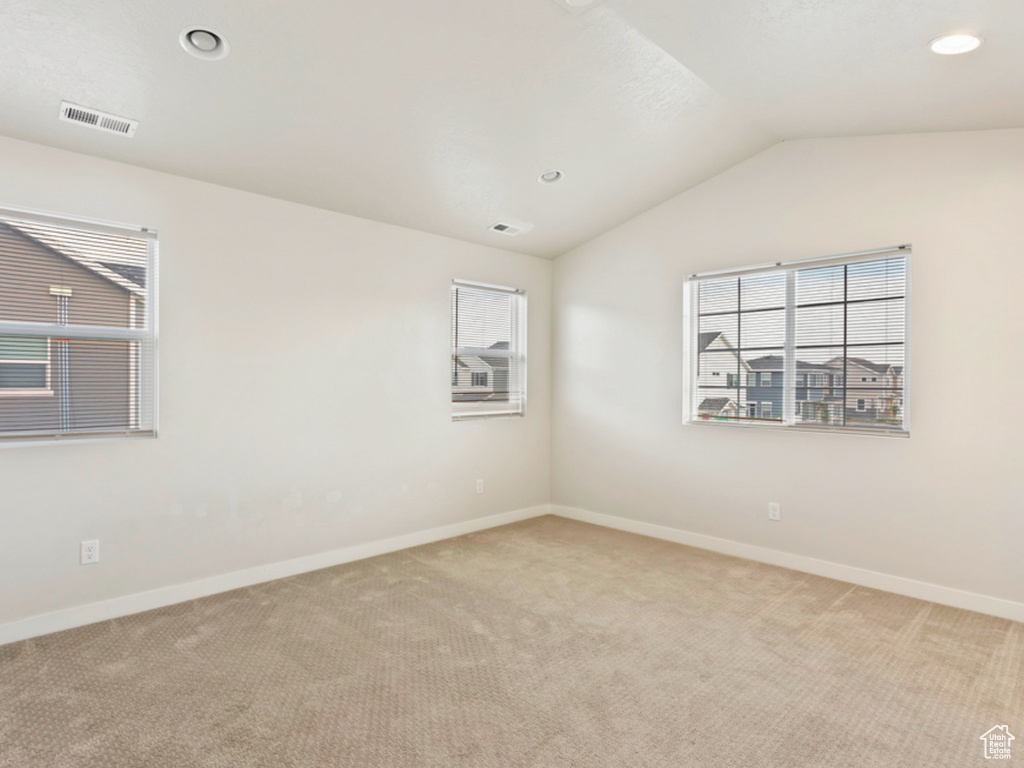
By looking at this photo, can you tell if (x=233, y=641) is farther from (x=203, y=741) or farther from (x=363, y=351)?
(x=363, y=351)

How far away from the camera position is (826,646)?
2.76 meters

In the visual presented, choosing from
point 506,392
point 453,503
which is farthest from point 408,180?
point 453,503

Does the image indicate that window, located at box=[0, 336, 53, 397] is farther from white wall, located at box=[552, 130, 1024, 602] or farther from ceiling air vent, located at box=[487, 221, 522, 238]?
white wall, located at box=[552, 130, 1024, 602]

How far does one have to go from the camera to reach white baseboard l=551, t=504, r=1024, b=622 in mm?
3164

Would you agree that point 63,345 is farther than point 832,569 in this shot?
No

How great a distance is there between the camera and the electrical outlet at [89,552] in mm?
2969

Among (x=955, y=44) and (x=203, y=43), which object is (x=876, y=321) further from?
(x=203, y=43)

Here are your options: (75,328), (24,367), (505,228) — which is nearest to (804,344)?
(505,228)

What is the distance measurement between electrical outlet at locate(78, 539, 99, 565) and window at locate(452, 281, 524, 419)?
2.48m

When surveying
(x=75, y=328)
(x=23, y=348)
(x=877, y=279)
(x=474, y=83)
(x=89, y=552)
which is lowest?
(x=89, y=552)

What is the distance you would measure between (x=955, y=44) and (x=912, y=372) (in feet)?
5.82

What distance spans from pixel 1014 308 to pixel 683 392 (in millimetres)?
1993

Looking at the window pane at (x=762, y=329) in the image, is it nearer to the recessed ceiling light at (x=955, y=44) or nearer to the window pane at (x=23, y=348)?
the recessed ceiling light at (x=955, y=44)

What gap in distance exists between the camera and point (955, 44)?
7.85 ft
